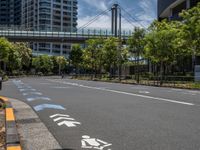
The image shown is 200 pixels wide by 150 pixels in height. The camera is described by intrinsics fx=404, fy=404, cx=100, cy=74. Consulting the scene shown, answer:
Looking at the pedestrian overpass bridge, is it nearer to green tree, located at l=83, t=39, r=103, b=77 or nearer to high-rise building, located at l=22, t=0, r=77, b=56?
green tree, located at l=83, t=39, r=103, b=77

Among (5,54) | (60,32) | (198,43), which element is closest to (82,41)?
(60,32)

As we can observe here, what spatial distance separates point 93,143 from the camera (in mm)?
7543

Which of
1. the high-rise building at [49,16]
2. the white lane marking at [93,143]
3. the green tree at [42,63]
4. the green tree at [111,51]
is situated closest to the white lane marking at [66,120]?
the white lane marking at [93,143]

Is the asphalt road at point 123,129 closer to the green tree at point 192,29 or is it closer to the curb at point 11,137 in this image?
the curb at point 11,137

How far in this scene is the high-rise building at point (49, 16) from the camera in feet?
598

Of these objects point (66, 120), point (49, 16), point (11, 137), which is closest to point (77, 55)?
point (49, 16)

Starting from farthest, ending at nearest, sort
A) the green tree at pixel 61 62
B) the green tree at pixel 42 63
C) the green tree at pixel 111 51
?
the green tree at pixel 61 62, the green tree at pixel 42 63, the green tree at pixel 111 51

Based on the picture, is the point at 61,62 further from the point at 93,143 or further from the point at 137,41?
the point at 93,143

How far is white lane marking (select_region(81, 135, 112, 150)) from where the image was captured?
23.6 feet

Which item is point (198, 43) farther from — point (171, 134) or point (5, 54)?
point (5, 54)

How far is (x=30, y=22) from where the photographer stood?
184 meters

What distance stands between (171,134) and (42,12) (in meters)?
179

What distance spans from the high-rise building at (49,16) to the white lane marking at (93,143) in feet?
567

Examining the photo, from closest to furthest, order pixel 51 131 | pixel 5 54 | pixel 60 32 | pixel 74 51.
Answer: pixel 51 131
pixel 5 54
pixel 60 32
pixel 74 51
